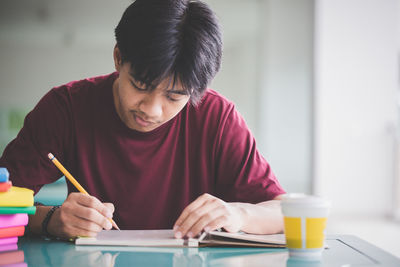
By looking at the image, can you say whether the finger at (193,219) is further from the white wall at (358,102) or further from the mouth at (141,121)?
the white wall at (358,102)

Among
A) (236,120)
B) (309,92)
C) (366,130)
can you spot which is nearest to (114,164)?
(236,120)

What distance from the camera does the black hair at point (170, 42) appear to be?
40.3 inches

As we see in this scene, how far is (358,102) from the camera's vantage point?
192 inches

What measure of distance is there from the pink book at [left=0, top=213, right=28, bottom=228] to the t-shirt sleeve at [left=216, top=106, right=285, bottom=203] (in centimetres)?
55

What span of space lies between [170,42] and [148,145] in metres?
0.37

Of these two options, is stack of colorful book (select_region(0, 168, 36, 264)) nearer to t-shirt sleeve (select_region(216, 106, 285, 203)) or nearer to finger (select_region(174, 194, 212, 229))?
finger (select_region(174, 194, 212, 229))

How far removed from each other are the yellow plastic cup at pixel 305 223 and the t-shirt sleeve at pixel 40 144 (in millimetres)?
715

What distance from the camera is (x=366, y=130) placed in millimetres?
4879

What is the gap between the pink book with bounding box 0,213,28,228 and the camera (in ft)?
2.96

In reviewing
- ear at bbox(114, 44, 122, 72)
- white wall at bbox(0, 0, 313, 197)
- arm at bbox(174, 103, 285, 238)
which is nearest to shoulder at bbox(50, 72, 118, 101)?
ear at bbox(114, 44, 122, 72)

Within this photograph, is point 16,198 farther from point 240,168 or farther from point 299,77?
point 299,77

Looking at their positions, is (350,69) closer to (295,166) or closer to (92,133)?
(295,166)

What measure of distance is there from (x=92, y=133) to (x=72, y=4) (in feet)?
9.58

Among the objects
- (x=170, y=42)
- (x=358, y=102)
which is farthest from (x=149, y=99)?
A: (x=358, y=102)
